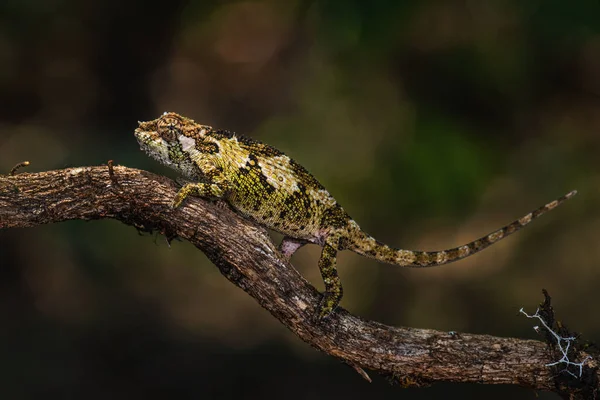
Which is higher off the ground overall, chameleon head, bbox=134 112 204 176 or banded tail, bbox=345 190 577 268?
banded tail, bbox=345 190 577 268

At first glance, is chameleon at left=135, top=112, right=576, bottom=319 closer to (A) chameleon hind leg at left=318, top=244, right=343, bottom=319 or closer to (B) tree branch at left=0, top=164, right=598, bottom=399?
(A) chameleon hind leg at left=318, top=244, right=343, bottom=319

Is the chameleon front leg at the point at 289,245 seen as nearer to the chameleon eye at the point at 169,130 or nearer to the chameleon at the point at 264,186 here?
the chameleon at the point at 264,186

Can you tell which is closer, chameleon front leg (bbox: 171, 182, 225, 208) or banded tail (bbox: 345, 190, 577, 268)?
chameleon front leg (bbox: 171, 182, 225, 208)

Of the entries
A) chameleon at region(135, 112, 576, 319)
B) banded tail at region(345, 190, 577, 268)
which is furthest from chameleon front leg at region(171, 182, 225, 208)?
banded tail at region(345, 190, 577, 268)

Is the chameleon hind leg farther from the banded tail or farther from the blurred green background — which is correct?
the blurred green background

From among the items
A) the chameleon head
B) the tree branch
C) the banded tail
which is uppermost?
the banded tail

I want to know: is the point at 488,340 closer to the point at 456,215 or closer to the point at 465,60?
the point at 456,215

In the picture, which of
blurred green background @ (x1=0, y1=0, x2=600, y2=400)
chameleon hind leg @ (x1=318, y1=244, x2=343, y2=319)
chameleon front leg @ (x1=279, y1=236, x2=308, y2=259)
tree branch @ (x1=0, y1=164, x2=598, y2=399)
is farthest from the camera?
blurred green background @ (x1=0, y1=0, x2=600, y2=400)

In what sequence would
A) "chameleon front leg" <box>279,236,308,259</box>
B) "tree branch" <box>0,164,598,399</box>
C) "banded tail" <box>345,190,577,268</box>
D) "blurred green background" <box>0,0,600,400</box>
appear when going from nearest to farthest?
"tree branch" <box>0,164,598,399</box>, "banded tail" <box>345,190,577,268</box>, "chameleon front leg" <box>279,236,308,259</box>, "blurred green background" <box>0,0,600,400</box>

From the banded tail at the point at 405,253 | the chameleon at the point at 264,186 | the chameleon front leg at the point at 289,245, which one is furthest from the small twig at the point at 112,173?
the banded tail at the point at 405,253
